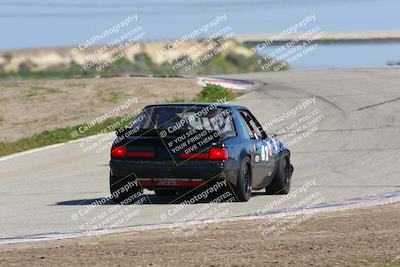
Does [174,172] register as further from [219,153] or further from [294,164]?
[294,164]

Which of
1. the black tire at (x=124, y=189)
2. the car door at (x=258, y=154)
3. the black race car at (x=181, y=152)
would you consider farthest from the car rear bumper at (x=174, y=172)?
the car door at (x=258, y=154)

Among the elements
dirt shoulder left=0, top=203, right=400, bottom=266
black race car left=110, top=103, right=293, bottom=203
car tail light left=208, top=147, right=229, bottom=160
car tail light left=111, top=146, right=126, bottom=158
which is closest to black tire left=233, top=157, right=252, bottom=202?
black race car left=110, top=103, right=293, bottom=203

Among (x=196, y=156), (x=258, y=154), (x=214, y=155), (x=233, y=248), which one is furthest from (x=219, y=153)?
(x=233, y=248)

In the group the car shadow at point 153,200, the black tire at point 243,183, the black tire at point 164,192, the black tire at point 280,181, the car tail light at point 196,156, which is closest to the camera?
the car tail light at point 196,156

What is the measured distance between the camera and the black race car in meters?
13.8

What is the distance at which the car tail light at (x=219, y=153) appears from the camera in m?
13.8

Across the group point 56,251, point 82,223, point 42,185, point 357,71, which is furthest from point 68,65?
point 56,251

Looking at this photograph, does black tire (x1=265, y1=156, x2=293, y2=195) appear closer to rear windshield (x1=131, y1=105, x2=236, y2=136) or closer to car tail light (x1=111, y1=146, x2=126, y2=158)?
rear windshield (x1=131, y1=105, x2=236, y2=136)

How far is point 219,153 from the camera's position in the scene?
1380 centimetres

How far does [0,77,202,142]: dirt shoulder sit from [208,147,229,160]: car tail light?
13.8 metres

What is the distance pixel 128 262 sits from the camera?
8922 millimetres

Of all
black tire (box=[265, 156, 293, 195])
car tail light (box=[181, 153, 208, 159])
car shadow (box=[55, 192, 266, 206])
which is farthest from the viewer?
black tire (box=[265, 156, 293, 195])

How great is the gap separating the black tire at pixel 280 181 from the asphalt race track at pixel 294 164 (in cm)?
24

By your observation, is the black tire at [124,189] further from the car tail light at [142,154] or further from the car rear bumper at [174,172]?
the car tail light at [142,154]
